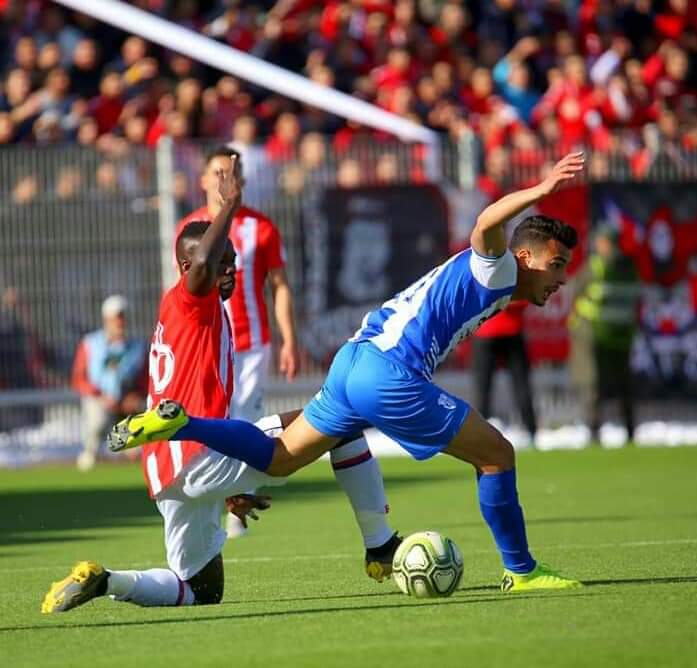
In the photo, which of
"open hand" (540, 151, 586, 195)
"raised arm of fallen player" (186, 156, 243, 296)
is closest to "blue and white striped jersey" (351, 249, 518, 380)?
"open hand" (540, 151, 586, 195)

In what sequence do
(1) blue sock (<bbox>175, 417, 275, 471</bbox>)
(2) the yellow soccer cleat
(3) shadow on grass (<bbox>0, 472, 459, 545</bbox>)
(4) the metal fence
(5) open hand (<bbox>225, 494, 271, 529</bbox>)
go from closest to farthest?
(2) the yellow soccer cleat
(1) blue sock (<bbox>175, 417, 275, 471</bbox>)
(5) open hand (<bbox>225, 494, 271, 529</bbox>)
(3) shadow on grass (<bbox>0, 472, 459, 545</bbox>)
(4) the metal fence

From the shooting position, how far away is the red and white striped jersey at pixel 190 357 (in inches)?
332

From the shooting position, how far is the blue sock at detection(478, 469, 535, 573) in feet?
27.7

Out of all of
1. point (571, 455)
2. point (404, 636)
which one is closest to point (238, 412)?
point (404, 636)

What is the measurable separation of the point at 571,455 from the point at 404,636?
→ 12.6 m

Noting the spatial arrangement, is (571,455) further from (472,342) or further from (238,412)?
(238,412)

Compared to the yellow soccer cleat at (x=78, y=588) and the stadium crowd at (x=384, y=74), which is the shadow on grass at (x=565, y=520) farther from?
the stadium crowd at (x=384, y=74)

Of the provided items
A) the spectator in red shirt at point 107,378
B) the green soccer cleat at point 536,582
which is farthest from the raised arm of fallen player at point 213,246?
the spectator in red shirt at point 107,378

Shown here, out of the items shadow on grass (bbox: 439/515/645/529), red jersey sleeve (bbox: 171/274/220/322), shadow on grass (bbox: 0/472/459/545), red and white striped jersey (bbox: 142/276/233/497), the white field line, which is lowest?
shadow on grass (bbox: 0/472/459/545)

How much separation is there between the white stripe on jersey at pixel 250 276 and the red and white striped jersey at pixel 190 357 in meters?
3.76

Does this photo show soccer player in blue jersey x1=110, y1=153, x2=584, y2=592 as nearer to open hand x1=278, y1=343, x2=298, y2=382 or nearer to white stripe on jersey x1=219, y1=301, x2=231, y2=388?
white stripe on jersey x1=219, y1=301, x2=231, y2=388

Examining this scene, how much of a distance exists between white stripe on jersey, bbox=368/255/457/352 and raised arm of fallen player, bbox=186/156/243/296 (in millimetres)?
791

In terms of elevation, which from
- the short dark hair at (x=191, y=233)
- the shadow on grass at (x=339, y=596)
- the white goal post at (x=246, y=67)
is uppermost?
the white goal post at (x=246, y=67)

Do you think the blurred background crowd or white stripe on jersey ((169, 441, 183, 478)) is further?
the blurred background crowd
